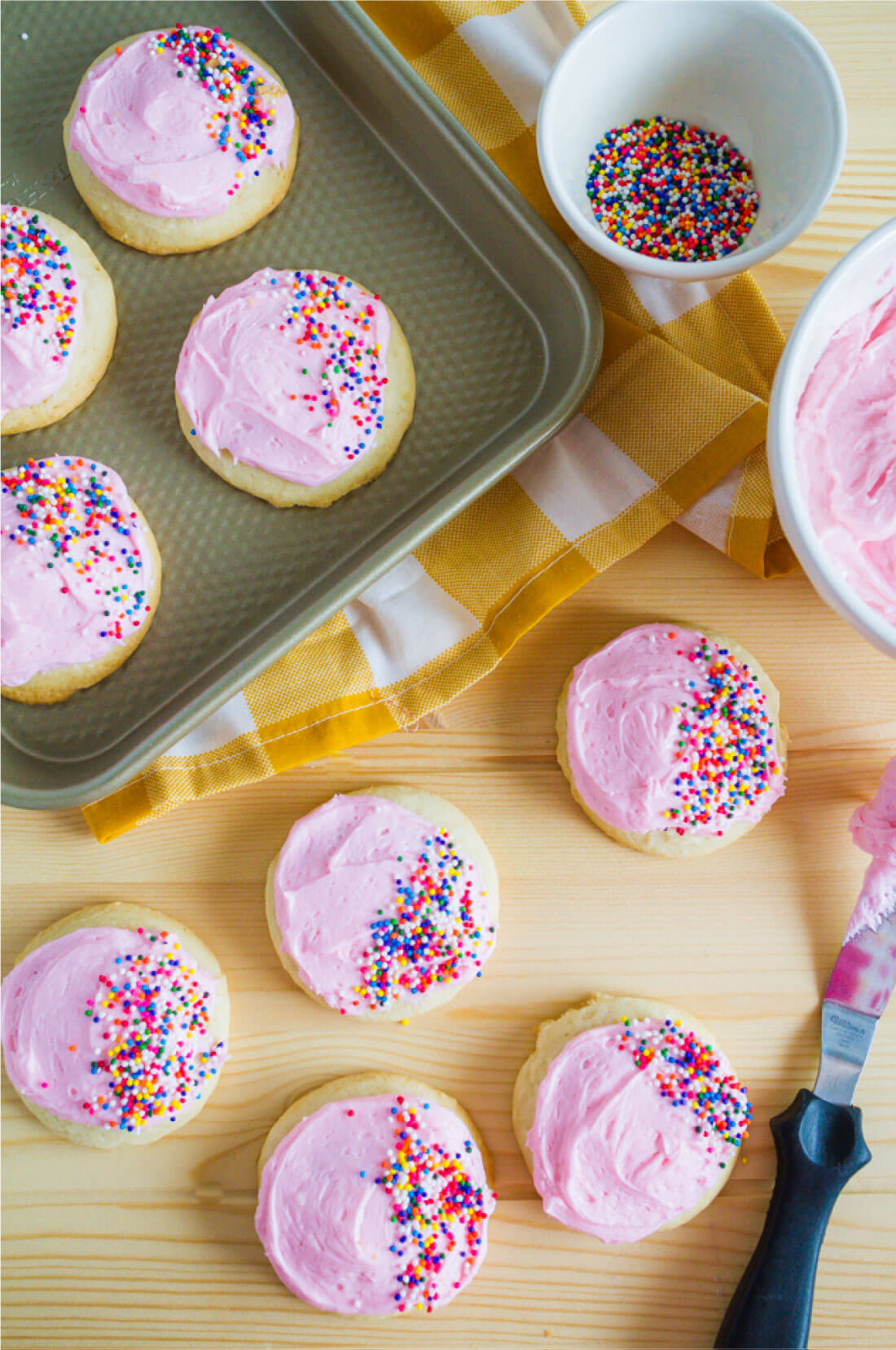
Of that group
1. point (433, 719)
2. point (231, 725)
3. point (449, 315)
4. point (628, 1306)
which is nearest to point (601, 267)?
point (449, 315)

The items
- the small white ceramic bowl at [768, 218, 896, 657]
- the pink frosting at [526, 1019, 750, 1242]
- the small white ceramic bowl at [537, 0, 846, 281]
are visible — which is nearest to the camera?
the small white ceramic bowl at [768, 218, 896, 657]

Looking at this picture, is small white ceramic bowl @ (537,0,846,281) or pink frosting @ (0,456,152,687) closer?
small white ceramic bowl @ (537,0,846,281)

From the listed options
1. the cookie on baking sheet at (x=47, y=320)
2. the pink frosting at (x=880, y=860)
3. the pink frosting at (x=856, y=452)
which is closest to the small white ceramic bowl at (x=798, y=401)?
the pink frosting at (x=856, y=452)

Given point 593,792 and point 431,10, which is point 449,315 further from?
point 593,792

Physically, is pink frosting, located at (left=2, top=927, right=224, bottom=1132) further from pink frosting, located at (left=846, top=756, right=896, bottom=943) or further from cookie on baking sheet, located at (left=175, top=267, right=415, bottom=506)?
pink frosting, located at (left=846, top=756, right=896, bottom=943)

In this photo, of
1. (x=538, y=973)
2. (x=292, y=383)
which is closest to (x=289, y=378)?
(x=292, y=383)

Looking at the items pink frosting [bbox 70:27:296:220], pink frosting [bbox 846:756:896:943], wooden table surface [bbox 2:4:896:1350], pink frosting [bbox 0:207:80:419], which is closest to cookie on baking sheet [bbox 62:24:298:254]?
pink frosting [bbox 70:27:296:220]
